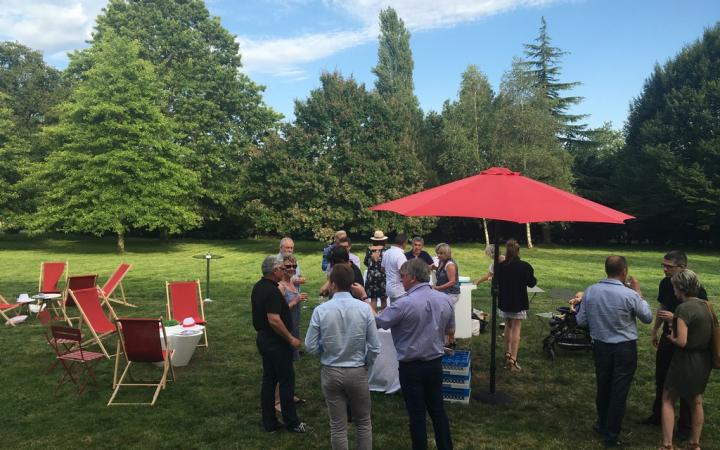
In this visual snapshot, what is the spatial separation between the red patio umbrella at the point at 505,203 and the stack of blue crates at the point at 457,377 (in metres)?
0.42

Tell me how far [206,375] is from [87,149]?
909 inches

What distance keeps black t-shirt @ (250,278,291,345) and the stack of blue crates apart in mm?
2051

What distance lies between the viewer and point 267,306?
4.57 m

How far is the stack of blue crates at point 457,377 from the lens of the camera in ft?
18.5

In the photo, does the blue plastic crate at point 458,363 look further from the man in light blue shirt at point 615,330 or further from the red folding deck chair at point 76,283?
the red folding deck chair at point 76,283

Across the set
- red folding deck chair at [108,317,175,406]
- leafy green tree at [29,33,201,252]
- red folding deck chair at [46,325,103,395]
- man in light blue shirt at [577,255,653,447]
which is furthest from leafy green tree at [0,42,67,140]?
man in light blue shirt at [577,255,653,447]

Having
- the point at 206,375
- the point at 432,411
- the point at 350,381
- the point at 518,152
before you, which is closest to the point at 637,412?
the point at 432,411

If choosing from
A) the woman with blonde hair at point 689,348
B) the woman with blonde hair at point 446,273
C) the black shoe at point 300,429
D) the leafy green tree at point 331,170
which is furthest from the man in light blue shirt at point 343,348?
the leafy green tree at point 331,170

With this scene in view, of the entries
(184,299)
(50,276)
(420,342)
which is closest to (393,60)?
→ (50,276)

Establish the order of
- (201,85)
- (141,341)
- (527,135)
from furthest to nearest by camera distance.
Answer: (201,85) → (527,135) → (141,341)

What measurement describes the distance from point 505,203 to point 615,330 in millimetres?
1531

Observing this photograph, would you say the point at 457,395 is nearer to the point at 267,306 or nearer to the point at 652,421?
the point at 652,421

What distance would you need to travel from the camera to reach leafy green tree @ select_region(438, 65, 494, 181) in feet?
100

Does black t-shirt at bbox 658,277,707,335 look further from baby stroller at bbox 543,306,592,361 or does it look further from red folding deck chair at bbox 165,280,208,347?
red folding deck chair at bbox 165,280,208,347
